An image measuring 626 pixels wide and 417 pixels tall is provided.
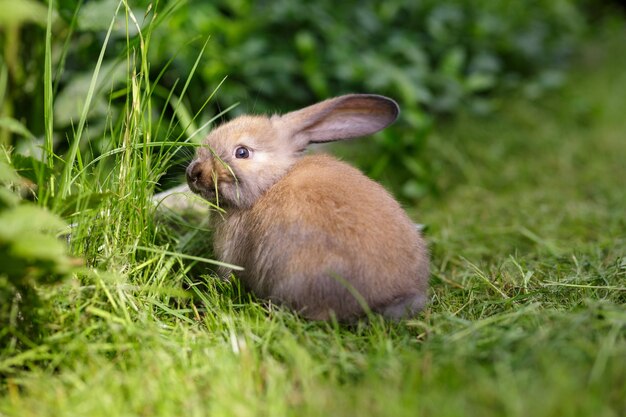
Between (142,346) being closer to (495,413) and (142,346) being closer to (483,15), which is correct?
(495,413)

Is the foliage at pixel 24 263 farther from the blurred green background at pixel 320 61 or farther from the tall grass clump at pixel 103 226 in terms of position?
the blurred green background at pixel 320 61

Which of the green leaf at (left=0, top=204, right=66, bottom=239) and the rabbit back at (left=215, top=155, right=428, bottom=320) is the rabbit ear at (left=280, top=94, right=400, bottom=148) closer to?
the rabbit back at (left=215, top=155, right=428, bottom=320)

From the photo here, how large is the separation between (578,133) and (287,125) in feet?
11.6

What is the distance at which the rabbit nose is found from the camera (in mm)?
3027

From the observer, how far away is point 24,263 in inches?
81.9

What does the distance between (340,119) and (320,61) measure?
244 cm

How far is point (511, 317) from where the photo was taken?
239 centimetres

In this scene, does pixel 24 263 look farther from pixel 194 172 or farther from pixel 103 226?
pixel 194 172

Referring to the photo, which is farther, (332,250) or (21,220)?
(332,250)

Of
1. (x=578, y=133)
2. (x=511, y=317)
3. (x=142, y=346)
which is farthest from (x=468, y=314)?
(x=578, y=133)

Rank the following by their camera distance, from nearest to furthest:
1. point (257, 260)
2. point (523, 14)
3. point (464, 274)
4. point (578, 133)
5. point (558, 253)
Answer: point (257, 260) → point (464, 274) → point (558, 253) → point (578, 133) → point (523, 14)

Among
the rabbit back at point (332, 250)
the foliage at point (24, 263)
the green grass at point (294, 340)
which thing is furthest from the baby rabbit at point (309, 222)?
the foliage at point (24, 263)

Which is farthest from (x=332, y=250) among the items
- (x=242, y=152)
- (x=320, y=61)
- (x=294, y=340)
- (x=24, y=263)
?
(x=320, y=61)

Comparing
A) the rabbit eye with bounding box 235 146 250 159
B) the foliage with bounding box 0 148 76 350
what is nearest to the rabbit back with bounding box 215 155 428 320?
the rabbit eye with bounding box 235 146 250 159
